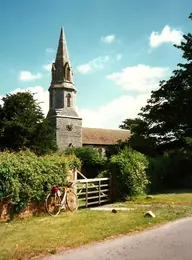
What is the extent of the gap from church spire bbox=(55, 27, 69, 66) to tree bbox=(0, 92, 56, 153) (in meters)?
23.6

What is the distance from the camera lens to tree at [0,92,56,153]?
34688mm

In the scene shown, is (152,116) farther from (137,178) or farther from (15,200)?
(15,200)

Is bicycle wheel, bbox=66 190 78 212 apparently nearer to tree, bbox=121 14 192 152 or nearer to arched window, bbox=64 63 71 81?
tree, bbox=121 14 192 152

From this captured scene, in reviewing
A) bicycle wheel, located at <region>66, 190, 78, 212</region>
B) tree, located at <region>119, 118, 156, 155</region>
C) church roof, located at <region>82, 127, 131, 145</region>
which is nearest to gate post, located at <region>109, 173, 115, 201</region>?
bicycle wheel, located at <region>66, 190, 78, 212</region>

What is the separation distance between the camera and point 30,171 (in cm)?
1234

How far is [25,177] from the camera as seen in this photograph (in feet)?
40.0

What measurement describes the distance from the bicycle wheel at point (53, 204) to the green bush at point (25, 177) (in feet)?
1.41

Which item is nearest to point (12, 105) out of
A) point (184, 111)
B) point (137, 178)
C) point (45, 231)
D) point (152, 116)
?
point (152, 116)

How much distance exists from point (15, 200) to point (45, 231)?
264 centimetres

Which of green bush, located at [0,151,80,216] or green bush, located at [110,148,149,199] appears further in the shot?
Result: green bush, located at [110,148,149,199]

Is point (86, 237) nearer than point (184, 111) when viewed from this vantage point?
Yes

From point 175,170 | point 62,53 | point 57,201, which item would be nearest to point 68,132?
point 62,53

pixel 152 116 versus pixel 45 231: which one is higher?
pixel 152 116

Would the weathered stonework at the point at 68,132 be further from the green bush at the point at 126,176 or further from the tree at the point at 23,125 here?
the green bush at the point at 126,176
